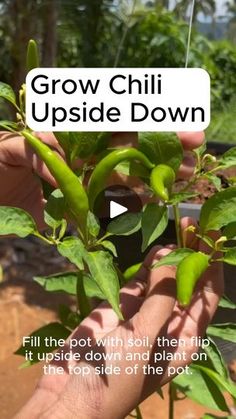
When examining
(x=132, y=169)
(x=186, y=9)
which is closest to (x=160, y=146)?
(x=132, y=169)

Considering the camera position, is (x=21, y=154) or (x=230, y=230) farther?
(x=21, y=154)

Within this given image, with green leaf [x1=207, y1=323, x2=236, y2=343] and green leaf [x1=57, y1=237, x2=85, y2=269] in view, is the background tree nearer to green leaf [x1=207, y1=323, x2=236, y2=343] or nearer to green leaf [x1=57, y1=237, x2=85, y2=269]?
green leaf [x1=207, y1=323, x2=236, y2=343]

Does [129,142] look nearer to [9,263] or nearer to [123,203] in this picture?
[123,203]

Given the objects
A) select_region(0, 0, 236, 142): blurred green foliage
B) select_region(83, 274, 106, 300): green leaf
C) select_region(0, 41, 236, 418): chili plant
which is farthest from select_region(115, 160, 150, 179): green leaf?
select_region(0, 0, 236, 142): blurred green foliage

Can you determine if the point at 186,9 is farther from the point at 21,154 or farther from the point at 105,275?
the point at 105,275

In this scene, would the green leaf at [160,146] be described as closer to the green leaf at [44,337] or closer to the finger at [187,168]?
the finger at [187,168]
